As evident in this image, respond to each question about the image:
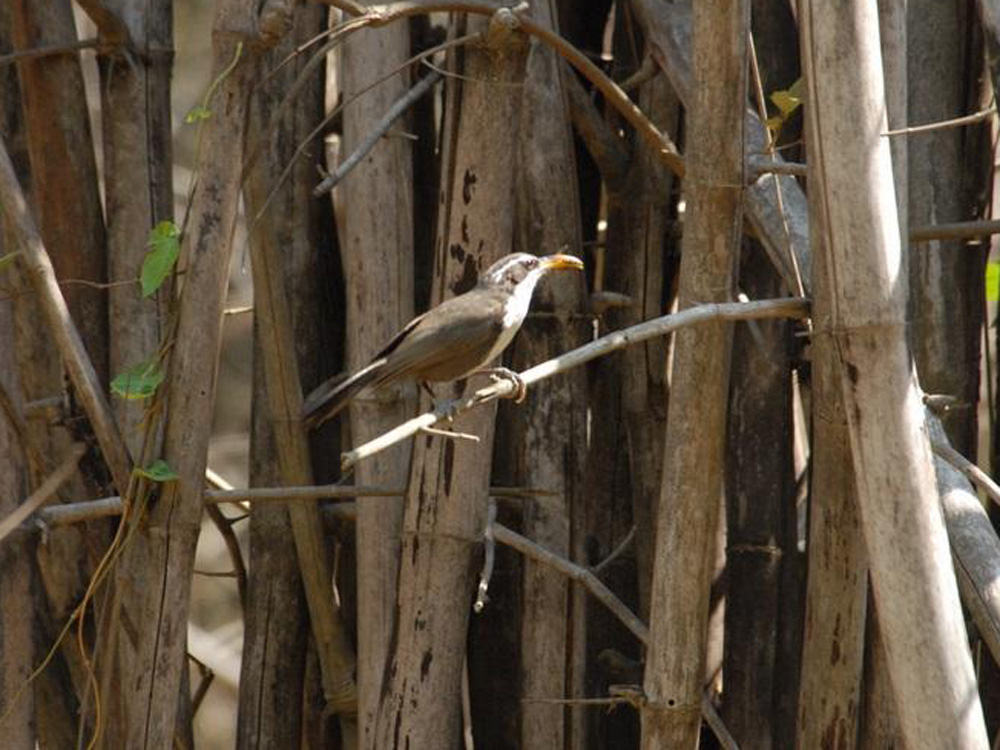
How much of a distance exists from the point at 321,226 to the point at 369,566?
94 centimetres

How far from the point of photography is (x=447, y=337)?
11.5ft

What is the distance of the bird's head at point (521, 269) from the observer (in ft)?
11.6

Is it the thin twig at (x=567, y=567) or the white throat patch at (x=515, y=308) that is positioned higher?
the white throat patch at (x=515, y=308)

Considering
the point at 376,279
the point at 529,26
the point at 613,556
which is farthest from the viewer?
the point at 613,556

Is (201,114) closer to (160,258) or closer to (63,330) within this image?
(160,258)

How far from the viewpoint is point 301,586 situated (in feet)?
13.8

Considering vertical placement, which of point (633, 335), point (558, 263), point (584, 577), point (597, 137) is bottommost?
point (584, 577)

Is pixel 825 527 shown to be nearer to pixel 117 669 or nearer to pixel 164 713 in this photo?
pixel 164 713

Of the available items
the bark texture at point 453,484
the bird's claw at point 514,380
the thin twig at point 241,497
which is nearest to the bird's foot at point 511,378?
the bird's claw at point 514,380

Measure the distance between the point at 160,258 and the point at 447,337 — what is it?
0.63m

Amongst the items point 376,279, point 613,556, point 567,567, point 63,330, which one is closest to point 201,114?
point 63,330

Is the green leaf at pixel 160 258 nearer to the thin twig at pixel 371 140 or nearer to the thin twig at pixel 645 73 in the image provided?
the thin twig at pixel 371 140

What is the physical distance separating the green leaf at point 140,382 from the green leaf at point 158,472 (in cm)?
12

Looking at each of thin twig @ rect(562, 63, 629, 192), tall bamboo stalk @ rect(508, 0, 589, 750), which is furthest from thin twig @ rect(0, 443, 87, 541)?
thin twig @ rect(562, 63, 629, 192)
